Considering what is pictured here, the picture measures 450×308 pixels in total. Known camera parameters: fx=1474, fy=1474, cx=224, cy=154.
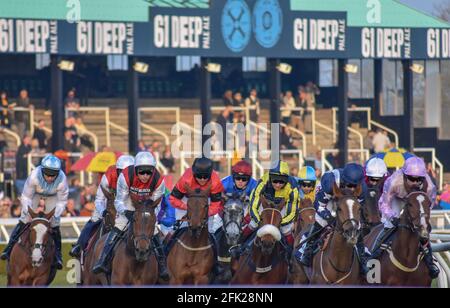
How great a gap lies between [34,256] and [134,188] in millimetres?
1102

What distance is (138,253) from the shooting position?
10.4m

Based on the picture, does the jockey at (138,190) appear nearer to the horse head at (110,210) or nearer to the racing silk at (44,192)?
the horse head at (110,210)

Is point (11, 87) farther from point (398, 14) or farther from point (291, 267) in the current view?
point (291, 267)

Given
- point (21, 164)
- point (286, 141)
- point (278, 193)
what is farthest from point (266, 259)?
point (286, 141)

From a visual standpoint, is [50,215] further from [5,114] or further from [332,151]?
[332,151]

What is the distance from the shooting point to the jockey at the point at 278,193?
10.8 meters

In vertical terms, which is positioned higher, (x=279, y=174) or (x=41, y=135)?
(x=41, y=135)

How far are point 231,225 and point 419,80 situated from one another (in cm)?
998

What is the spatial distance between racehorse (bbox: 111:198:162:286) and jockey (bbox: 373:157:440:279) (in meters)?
1.67

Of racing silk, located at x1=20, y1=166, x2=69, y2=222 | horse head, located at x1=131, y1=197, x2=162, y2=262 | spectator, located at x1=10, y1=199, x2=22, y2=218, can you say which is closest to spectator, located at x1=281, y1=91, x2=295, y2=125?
spectator, located at x1=10, y1=199, x2=22, y2=218

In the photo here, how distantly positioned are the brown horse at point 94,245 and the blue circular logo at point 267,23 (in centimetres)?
902

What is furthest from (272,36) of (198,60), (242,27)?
(198,60)

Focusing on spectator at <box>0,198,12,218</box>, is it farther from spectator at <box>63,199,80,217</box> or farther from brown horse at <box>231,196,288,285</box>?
brown horse at <box>231,196,288,285</box>

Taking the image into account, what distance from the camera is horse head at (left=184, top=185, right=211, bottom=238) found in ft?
35.3
